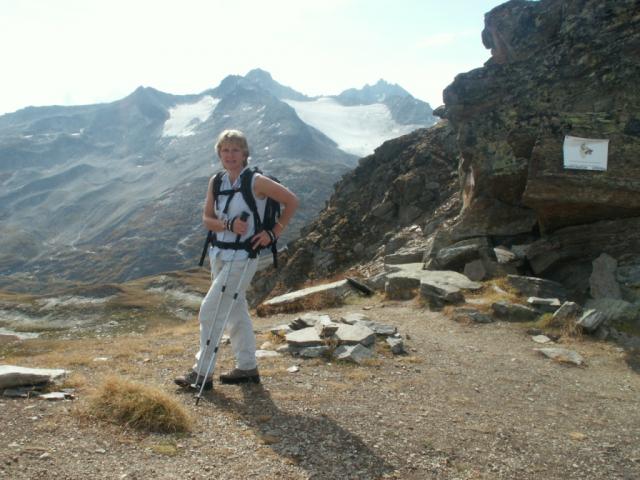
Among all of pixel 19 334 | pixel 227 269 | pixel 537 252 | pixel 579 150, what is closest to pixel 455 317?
pixel 537 252

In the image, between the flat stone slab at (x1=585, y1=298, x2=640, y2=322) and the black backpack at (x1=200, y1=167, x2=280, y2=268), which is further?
the flat stone slab at (x1=585, y1=298, x2=640, y2=322)

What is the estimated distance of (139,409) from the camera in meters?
6.65

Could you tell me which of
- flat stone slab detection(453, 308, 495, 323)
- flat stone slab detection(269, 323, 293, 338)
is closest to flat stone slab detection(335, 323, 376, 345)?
flat stone slab detection(269, 323, 293, 338)

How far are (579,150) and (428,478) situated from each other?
12.1m

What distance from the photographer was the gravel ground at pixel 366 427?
5.85 metres

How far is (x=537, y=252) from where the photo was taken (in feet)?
54.9

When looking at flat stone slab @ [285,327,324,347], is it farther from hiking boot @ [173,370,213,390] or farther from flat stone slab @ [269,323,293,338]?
hiking boot @ [173,370,213,390]

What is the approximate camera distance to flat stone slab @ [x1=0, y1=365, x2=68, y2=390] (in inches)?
304

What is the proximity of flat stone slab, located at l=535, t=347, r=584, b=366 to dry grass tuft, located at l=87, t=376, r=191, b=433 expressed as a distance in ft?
26.3

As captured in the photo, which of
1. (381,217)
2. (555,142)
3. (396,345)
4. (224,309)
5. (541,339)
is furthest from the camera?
(381,217)

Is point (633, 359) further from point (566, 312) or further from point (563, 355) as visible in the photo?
point (566, 312)

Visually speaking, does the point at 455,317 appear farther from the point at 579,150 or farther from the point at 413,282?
the point at 579,150

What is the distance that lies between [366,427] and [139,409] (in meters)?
2.97

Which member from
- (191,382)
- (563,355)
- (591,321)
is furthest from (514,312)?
(191,382)
